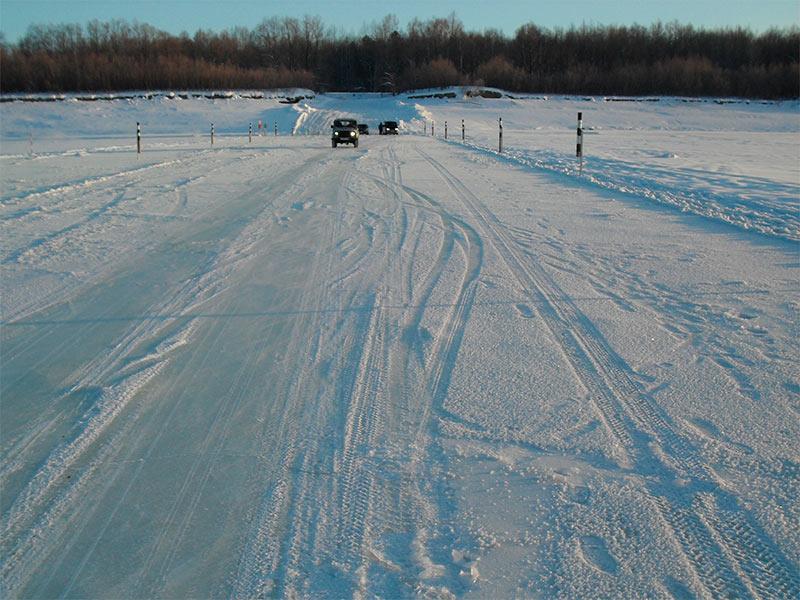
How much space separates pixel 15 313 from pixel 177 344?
1905 millimetres

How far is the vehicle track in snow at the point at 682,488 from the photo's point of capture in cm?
261

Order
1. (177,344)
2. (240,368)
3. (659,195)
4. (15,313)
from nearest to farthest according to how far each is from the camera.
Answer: (240,368), (177,344), (15,313), (659,195)

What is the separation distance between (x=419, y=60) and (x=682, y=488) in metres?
125

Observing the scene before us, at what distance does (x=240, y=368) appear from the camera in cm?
475

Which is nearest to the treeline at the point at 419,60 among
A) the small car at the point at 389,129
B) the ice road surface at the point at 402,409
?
the small car at the point at 389,129

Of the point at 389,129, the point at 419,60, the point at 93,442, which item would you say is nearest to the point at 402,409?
the point at 93,442

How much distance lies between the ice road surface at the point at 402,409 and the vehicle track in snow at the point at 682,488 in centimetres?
1

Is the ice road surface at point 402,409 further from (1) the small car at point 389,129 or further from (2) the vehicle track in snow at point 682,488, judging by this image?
(1) the small car at point 389,129

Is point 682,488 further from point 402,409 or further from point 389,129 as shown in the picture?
point 389,129

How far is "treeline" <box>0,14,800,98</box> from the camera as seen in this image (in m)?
81.1

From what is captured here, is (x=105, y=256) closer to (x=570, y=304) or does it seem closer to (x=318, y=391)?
(x=318, y=391)

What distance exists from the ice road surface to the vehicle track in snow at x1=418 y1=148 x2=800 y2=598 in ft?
0.04

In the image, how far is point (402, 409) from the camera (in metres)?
4.04

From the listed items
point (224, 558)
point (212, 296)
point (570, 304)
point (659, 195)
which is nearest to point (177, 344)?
point (212, 296)
